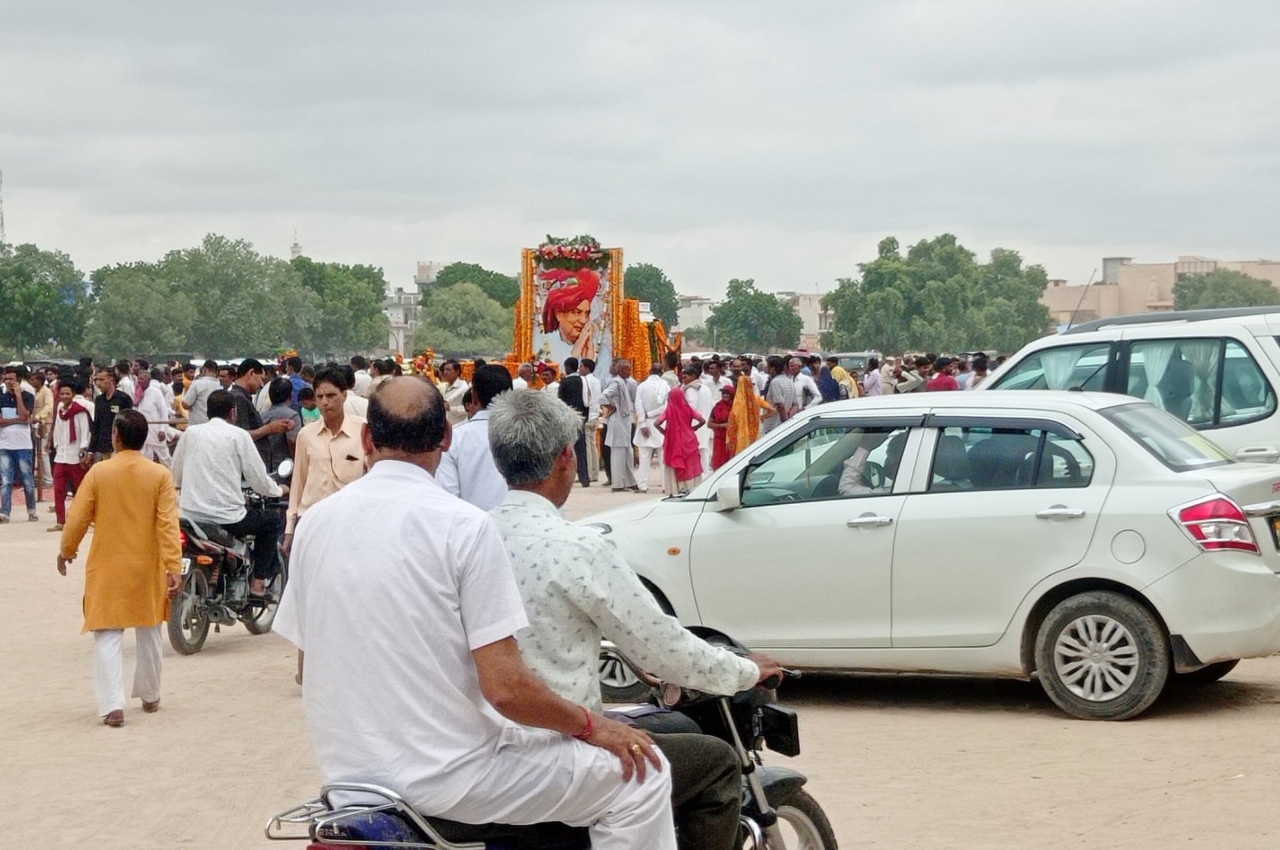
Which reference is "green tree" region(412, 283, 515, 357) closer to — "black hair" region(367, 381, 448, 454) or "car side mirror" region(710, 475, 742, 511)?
"car side mirror" region(710, 475, 742, 511)

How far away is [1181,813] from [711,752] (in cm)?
324

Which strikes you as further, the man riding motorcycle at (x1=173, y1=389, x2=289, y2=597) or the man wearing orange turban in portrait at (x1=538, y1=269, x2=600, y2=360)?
the man wearing orange turban in portrait at (x1=538, y1=269, x2=600, y2=360)

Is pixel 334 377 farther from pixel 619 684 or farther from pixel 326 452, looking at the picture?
pixel 619 684

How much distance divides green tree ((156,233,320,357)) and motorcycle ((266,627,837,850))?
123 m

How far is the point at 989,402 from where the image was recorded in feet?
29.9

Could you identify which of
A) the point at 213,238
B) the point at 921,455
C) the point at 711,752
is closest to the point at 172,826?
the point at 711,752

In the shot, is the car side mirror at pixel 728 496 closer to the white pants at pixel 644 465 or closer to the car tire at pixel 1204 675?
the car tire at pixel 1204 675

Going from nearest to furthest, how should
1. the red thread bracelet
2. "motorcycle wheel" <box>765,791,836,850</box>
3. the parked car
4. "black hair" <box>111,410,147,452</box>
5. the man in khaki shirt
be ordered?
the red thread bracelet
"motorcycle wheel" <box>765,791,836,850</box>
"black hair" <box>111,410,147,452</box>
the man in khaki shirt
the parked car

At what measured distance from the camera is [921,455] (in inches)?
359

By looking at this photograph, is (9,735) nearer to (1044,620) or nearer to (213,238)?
(1044,620)

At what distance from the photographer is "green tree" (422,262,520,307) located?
628 feet

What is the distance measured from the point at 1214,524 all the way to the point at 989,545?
1.05m

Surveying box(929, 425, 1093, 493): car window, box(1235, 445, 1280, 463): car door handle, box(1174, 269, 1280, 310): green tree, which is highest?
box(1174, 269, 1280, 310): green tree

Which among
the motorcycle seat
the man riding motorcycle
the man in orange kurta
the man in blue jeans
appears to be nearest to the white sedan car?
the man in orange kurta
